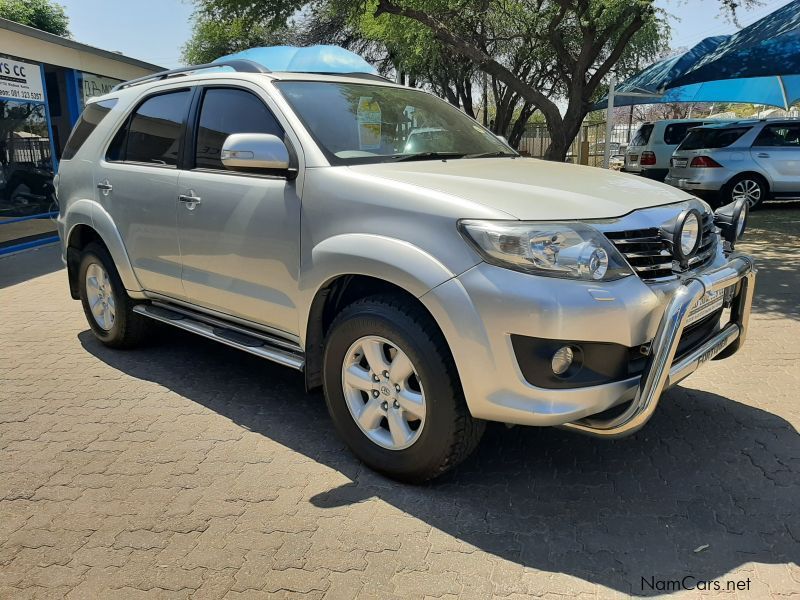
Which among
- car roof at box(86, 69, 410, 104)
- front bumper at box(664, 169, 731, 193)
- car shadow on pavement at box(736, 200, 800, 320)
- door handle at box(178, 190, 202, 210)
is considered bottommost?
car shadow on pavement at box(736, 200, 800, 320)

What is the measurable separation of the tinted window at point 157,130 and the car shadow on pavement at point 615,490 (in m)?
1.57

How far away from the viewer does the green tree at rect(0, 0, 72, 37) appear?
3128cm

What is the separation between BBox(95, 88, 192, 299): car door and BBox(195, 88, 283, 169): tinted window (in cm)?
21

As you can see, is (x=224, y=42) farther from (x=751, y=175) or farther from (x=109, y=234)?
(x=109, y=234)

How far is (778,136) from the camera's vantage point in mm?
12180

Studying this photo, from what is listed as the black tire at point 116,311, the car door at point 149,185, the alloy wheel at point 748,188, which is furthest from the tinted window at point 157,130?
the alloy wheel at point 748,188

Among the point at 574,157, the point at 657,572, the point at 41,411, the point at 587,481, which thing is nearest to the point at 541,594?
the point at 657,572

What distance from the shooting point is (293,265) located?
10.6 ft

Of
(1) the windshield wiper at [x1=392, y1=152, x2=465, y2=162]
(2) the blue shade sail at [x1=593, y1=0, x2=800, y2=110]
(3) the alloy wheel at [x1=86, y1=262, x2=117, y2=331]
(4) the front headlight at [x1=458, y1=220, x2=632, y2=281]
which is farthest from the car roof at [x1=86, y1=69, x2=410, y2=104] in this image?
(2) the blue shade sail at [x1=593, y1=0, x2=800, y2=110]

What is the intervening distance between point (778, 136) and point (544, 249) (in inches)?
470

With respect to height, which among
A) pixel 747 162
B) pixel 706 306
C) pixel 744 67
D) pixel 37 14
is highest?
pixel 37 14

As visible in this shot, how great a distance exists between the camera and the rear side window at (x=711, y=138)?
1224cm

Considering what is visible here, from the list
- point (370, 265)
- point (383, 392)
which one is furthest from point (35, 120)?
point (383, 392)

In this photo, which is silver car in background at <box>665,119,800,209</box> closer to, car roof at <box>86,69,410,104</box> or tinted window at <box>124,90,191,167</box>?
car roof at <box>86,69,410,104</box>
